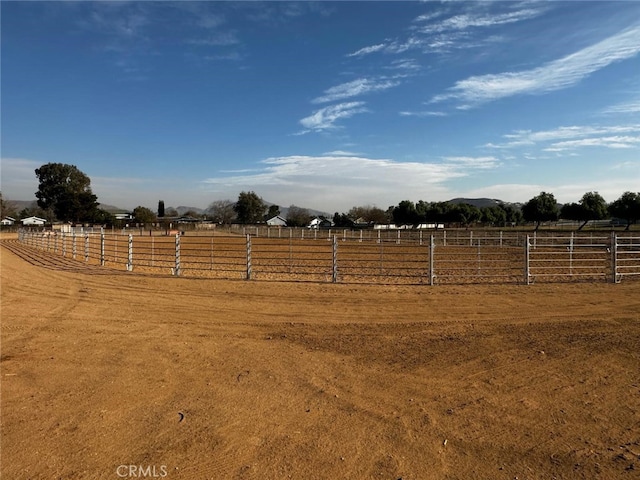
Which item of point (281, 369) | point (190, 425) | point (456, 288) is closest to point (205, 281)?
point (456, 288)

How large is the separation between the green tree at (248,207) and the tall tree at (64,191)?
3581 cm

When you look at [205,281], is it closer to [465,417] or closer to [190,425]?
[190,425]

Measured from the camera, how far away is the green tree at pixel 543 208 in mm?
81375

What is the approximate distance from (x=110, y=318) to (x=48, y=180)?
3830 inches

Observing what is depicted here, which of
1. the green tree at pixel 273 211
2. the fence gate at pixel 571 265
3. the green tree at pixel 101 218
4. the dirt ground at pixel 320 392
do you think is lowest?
the dirt ground at pixel 320 392

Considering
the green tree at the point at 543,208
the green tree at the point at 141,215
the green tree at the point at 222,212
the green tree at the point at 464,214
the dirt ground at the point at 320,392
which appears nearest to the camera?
the dirt ground at the point at 320,392

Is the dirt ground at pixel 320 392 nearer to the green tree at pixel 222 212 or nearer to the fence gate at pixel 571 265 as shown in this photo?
the fence gate at pixel 571 265

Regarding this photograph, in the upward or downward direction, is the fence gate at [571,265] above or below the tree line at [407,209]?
below

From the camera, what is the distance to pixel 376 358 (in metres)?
5.87

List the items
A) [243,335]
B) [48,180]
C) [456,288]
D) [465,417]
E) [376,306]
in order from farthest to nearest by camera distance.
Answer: [48,180] < [456,288] < [376,306] < [243,335] < [465,417]

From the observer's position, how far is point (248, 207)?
11175 centimetres

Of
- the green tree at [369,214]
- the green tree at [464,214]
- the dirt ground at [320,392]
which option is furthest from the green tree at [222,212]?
the dirt ground at [320,392]

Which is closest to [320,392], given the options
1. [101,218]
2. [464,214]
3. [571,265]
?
[571,265]

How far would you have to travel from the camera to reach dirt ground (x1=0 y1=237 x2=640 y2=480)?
3341 mm
